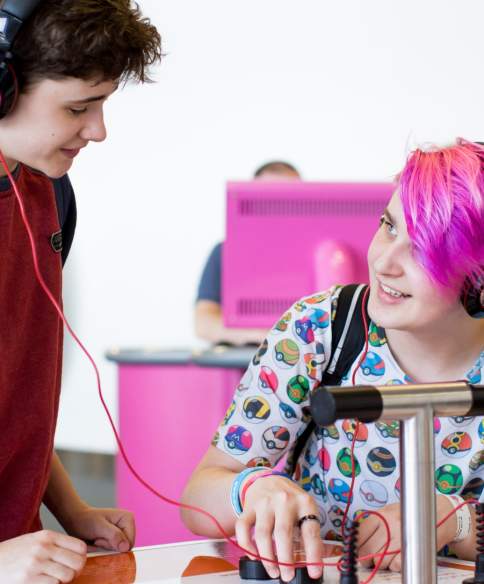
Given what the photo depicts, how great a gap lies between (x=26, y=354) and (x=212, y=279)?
267 centimetres

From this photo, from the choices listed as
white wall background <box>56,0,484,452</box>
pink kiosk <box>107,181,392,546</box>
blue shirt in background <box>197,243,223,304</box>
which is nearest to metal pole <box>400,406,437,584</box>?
pink kiosk <box>107,181,392,546</box>

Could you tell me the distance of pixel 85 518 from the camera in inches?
49.9

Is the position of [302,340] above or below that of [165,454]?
above

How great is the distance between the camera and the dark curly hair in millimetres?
1099

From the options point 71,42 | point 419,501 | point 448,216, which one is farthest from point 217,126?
point 419,501

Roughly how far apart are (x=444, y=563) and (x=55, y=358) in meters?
0.54

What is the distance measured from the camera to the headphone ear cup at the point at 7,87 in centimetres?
107

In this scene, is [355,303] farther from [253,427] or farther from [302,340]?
[253,427]

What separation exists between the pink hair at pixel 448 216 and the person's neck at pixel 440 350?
0.09m

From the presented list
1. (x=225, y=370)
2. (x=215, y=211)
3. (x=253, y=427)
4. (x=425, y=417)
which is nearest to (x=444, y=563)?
(x=253, y=427)

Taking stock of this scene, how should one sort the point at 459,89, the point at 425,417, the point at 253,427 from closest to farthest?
the point at 425,417
the point at 253,427
the point at 459,89

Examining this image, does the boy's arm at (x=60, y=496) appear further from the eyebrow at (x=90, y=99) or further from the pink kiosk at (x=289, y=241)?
the pink kiosk at (x=289, y=241)

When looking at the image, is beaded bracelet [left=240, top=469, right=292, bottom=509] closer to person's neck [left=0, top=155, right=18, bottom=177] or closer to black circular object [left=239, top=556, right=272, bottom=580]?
black circular object [left=239, top=556, right=272, bottom=580]

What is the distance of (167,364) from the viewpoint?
293cm
